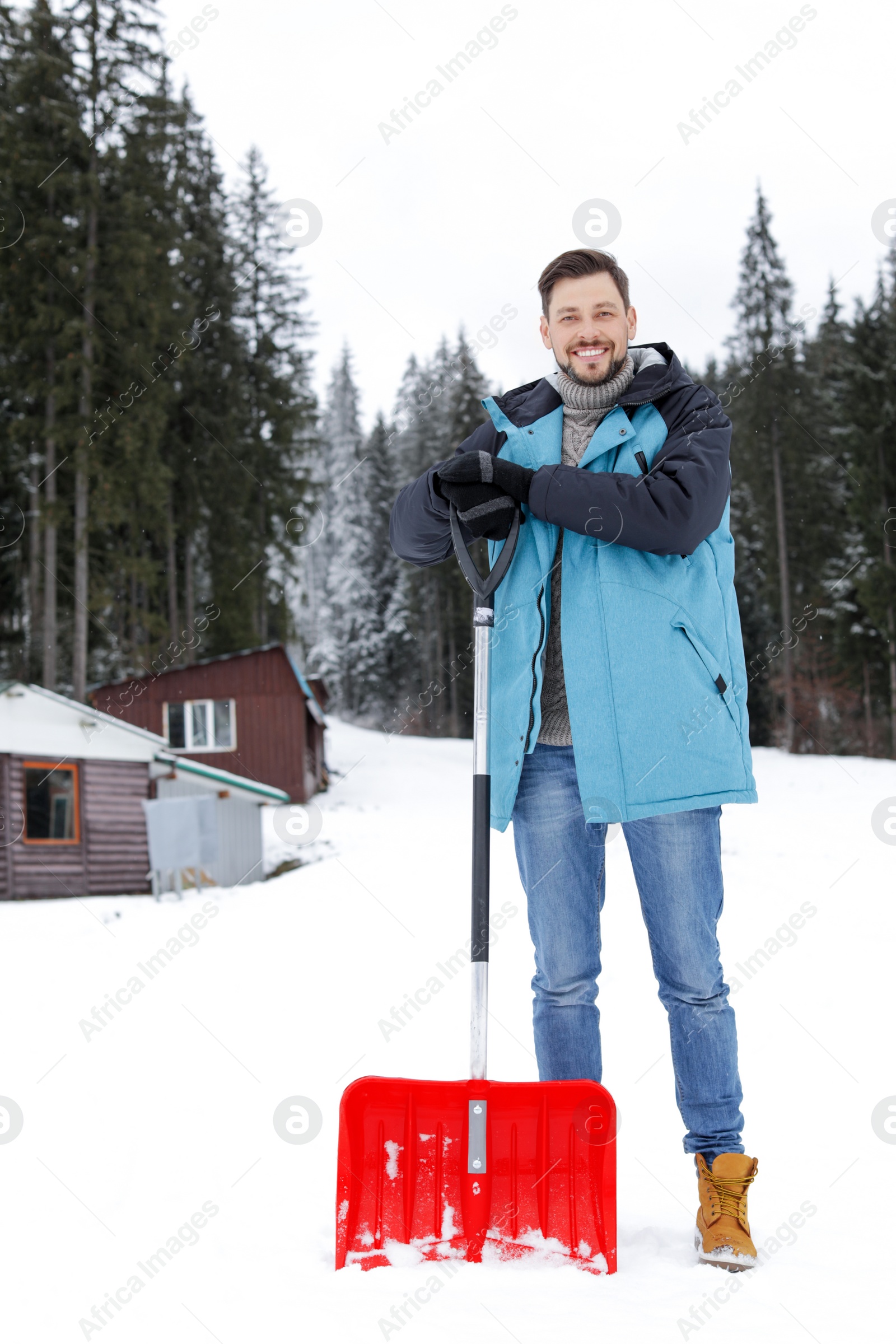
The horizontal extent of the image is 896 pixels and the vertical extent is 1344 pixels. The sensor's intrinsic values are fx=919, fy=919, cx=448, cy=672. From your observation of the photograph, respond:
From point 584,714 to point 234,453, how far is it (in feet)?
74.2

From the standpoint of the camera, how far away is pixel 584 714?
6.84 feet

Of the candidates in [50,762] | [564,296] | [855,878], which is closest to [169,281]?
[50,762]

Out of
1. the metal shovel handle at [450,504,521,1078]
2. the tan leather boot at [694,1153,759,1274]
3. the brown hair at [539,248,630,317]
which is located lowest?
the tan leather boot at [694,1153,759,1274]

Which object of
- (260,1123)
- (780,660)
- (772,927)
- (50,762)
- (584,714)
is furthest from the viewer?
(780,660)

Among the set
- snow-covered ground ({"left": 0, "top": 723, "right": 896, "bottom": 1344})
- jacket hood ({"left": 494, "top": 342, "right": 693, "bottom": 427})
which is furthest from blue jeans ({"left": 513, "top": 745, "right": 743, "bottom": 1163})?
→ jacket hood ({"left": 494, "top": 342, "right": 693, "bottom": 427})

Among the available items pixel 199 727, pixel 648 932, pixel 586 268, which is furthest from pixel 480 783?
pixel 199 727

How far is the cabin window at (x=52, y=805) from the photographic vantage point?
1394 cm

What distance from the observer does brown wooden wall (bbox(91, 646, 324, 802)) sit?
2062 centimetres

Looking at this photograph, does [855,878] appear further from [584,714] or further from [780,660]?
[780,660]

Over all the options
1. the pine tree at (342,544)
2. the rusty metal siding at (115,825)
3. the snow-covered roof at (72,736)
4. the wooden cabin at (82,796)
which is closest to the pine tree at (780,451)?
the wooden cabin at (82,796)

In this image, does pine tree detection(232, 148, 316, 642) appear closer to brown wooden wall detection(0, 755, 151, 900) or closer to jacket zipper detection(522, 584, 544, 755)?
brown wooden wall detection(0, 755, 151, 900)

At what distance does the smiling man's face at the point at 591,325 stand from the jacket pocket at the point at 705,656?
0.65 m

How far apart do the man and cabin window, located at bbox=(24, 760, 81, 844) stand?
13.3 meters

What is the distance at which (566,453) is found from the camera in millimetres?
2324
